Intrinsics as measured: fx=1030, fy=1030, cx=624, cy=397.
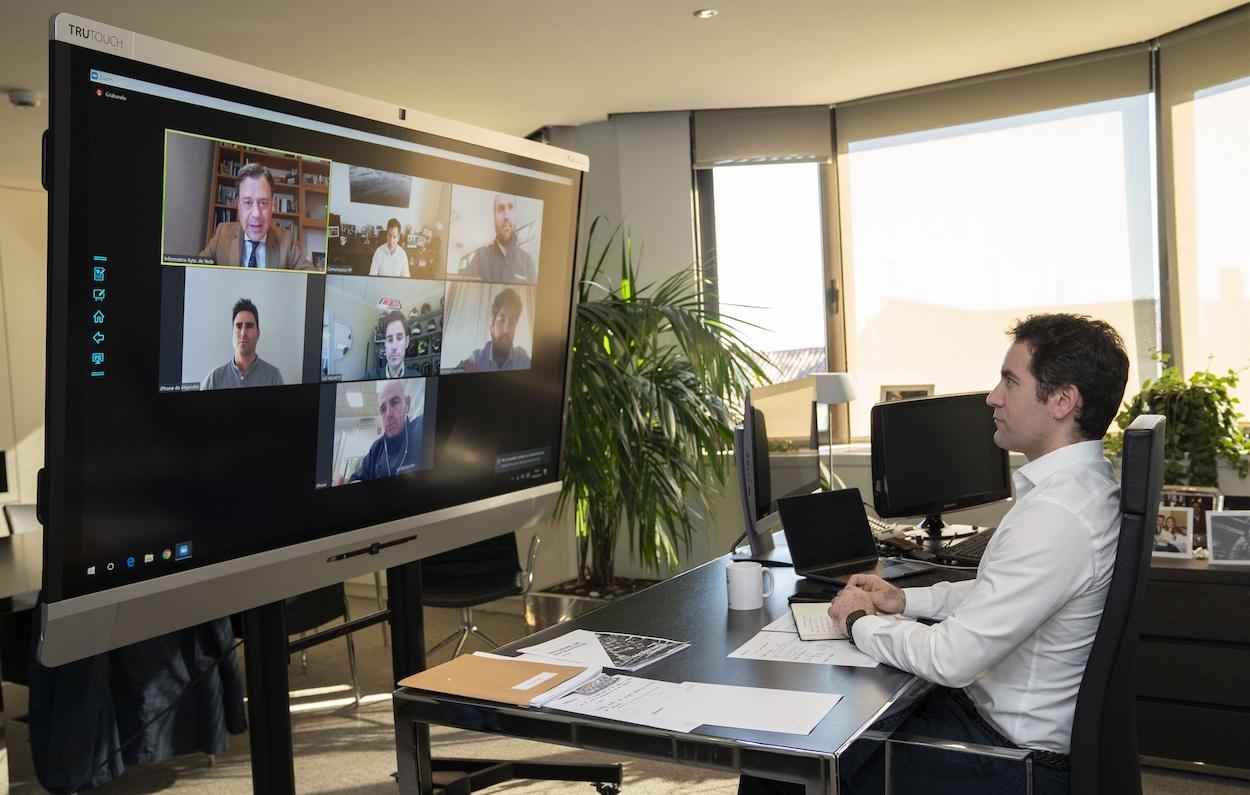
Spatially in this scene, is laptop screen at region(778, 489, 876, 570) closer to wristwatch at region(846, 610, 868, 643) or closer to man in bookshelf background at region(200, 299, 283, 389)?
wristwatch at region(846, 610, 868, 643)

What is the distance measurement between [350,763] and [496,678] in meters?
2.29

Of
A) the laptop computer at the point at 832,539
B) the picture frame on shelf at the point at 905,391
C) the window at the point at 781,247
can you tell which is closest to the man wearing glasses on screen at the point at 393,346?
the laptop computer at the point at 832,539

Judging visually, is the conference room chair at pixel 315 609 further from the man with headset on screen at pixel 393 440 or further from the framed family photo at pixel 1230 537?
the framed family photo at pixel 1230 537

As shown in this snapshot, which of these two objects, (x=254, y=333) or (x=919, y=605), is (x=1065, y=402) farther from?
(x=254, y=333)

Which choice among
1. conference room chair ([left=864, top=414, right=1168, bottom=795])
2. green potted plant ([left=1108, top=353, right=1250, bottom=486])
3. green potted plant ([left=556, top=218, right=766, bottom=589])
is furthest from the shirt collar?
green potted plant ([left=1108, top=353, right=1250, bottom=486])

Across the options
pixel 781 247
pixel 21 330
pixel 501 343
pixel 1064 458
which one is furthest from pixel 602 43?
pixel 21 330

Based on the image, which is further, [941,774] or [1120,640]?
[941,774]

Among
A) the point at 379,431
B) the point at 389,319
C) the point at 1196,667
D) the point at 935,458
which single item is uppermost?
the point at 389,319

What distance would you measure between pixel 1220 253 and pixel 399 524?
4.48 metres

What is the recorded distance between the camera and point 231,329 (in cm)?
198

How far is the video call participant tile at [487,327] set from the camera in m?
2.58

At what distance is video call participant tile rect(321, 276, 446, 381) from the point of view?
87.1 inches

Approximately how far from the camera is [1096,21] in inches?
194

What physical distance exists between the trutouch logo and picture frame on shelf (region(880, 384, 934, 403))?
4.56 meters
